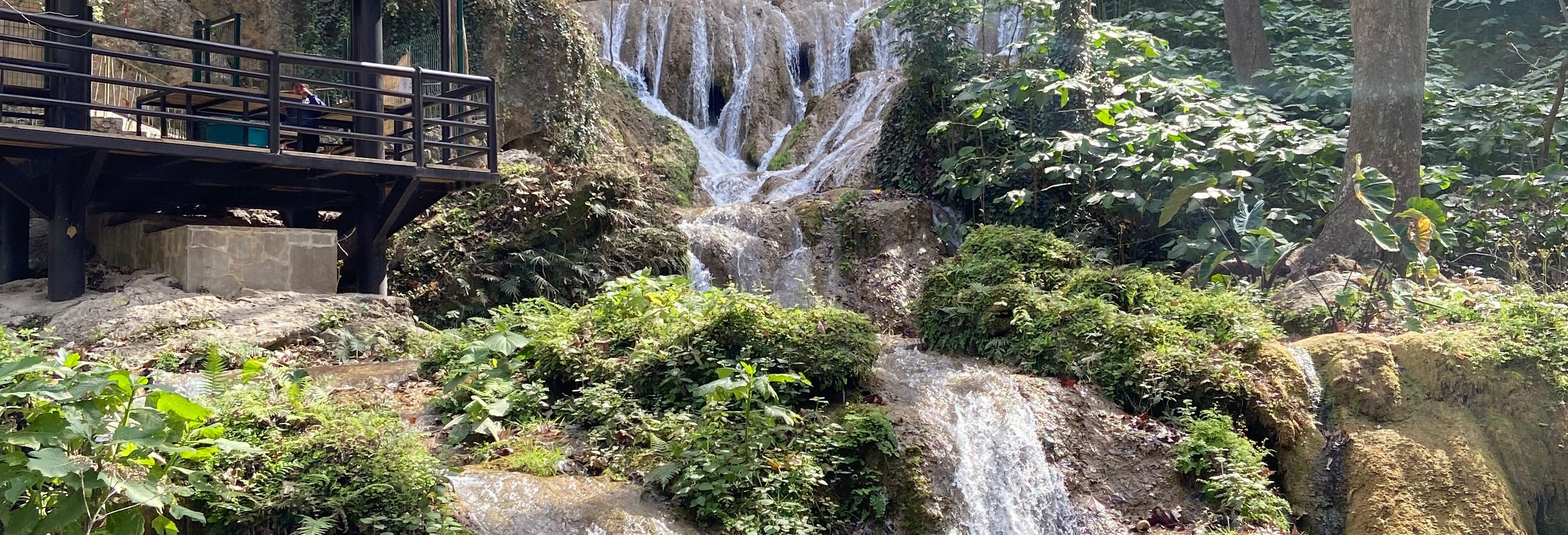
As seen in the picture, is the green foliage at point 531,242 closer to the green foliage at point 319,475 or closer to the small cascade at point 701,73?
the green foliage at point 319,475

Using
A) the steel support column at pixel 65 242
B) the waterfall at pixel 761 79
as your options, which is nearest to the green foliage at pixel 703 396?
the steel support column at pixel 65 242

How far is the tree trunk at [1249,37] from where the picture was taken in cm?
1722

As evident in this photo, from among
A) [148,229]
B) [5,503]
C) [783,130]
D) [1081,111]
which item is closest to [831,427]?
[5,503]

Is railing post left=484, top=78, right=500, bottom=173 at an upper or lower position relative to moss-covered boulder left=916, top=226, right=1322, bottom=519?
upper

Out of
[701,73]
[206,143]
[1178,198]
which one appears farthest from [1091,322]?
[701,73]

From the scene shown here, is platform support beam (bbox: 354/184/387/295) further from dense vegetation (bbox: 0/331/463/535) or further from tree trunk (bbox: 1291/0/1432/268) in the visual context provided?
tree trunk (bbox: 1291/0/1432/268)

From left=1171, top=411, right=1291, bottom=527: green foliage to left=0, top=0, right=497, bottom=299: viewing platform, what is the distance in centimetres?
697

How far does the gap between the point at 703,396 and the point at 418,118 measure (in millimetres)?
4694

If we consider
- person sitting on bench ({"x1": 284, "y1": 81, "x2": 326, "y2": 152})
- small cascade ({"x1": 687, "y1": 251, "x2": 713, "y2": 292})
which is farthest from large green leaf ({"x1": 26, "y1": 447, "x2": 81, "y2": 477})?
small cascade ({"x1": 687, "y1": 251, "x2": 713, "y2": 292})

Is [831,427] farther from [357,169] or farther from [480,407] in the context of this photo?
[357,169]

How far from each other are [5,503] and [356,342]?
15.9 feet

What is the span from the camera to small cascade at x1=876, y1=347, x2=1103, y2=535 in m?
7.67

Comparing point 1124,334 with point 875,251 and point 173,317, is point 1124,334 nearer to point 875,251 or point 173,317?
point 875,251

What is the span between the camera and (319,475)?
5922 mm
